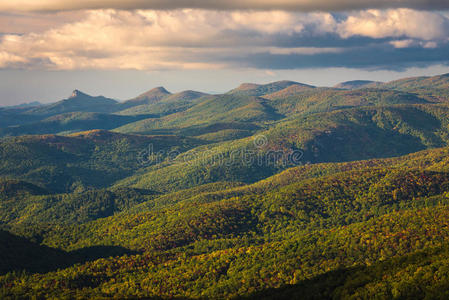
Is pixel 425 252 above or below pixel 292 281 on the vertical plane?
above

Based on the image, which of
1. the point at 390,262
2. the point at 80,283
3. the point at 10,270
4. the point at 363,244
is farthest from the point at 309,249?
the point at 10,270

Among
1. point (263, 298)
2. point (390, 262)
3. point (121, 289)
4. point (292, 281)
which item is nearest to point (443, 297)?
point (390, 262)

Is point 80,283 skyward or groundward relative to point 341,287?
groundward

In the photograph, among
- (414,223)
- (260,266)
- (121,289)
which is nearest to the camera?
(121,289)

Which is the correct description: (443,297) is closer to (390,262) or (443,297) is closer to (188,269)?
(390,262)

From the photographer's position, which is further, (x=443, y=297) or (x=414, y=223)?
(x=414, y=223)

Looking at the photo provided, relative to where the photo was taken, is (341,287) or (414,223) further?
(414,223)

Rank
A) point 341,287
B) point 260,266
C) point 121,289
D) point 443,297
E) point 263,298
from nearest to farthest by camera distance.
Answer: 1. point 443,297
2. point 341,287
3. point 263,298
4. point 121,289
5. point 260,266

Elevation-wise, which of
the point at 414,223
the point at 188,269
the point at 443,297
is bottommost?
the point at 188,269

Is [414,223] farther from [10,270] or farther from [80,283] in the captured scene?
[10,270]
